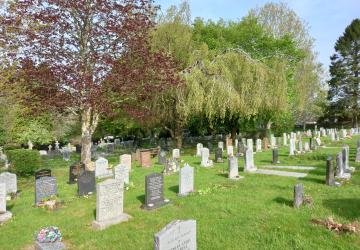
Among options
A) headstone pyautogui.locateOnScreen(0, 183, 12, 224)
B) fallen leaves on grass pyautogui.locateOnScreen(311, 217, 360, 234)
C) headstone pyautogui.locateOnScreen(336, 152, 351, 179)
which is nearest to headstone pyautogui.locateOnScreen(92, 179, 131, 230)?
headstone pyautogui.locateOnScreen(0, 183, 12, 224)

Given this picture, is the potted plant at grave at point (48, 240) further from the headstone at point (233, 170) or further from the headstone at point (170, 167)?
the headstone at point (170, 167)

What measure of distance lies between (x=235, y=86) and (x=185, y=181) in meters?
11.2

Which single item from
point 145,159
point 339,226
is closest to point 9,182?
point 145,159

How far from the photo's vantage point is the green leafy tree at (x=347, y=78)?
51844 mm

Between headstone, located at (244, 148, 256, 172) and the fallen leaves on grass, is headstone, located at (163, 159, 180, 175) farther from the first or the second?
the fallen leaves on grass

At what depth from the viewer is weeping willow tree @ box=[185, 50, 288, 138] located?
19.0 metres

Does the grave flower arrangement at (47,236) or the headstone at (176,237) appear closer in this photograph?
the headstone at (176,237)

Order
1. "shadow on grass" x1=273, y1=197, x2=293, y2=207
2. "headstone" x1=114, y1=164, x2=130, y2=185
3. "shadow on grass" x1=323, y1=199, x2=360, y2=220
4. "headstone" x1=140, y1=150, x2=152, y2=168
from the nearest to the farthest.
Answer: "shadow on grass" x1=323, y1=199, x2=360, y2=220 < "shadow on grass" x1=273, y1=197, x2=293, y2=207 < "headstone" x1=114, y1=164, x2=130, y2=185 < "headstone" x1=140, y1=150, x2=152, y2=168

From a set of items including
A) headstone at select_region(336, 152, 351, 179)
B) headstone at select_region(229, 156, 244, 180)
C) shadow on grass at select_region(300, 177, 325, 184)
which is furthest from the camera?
headstone at select_region(229, 156, 244, 180)

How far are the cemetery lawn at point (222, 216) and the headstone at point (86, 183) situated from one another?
1.22ft

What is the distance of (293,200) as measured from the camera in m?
8.51

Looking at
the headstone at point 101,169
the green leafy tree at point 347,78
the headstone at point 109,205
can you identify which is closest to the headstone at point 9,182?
the headstone at point 101,169

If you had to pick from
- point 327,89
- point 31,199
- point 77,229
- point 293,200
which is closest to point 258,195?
point 293,200

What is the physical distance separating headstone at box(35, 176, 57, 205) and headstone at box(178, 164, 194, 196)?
4.04 metres
